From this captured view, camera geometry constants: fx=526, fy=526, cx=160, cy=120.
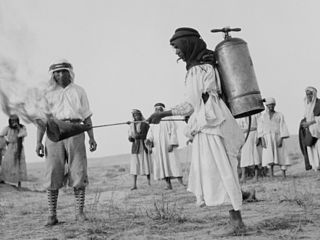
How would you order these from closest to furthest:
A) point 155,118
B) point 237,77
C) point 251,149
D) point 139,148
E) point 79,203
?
point 237,77 < point 155,118 < point 79,203 < point 251,149 < point 139,148

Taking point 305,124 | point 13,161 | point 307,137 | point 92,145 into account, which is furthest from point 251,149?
point 92,145

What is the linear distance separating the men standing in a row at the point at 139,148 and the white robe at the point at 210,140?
8866 mm

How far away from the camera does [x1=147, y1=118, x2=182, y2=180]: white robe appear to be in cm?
1340

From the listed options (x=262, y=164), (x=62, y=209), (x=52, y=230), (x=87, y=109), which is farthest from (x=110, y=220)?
(x=262, y=164)

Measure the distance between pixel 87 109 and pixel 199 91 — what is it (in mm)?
2144

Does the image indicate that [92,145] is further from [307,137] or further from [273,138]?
[273,138]

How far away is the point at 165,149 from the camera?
45.0 ft

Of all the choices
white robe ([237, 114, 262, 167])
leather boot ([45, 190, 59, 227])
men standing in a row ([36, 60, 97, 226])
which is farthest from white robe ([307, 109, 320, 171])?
leather boot ([45, 190, 59, 227])

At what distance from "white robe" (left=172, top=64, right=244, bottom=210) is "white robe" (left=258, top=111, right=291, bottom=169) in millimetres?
9000

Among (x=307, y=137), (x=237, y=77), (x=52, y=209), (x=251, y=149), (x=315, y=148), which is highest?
(x=237, y=77)

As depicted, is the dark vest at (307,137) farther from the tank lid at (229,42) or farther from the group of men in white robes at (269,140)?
the tank lid at (229,42)

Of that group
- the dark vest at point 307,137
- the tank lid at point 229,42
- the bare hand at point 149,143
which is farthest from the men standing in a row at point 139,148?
the tank lid at point 229,42

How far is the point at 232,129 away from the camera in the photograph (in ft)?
17.2

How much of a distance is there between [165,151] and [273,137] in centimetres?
295
